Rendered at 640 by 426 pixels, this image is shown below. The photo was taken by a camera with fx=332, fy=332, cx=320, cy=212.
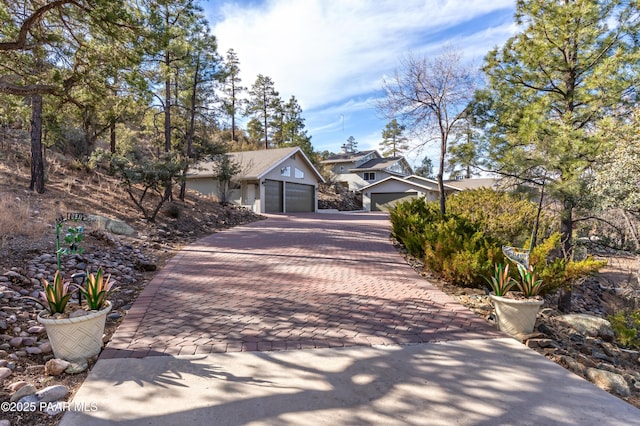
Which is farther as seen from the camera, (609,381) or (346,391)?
(609,381)

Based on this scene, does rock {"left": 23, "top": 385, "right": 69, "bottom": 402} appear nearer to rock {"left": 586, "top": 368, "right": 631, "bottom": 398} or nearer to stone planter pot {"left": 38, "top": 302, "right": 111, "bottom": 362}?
stone planter pot {"left": 38, "top": 302, "right": 111, "bottom": 362}

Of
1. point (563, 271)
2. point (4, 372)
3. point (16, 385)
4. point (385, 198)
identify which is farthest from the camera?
point (385, 198)

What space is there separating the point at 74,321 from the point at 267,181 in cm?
1925

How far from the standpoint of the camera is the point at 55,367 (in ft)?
9.93

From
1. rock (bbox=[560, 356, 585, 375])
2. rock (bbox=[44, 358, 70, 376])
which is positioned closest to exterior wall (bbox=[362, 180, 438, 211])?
rock (bbox=[560, 356, 585, 375])

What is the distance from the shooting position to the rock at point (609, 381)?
121 inches

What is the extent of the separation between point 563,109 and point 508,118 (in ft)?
4.03

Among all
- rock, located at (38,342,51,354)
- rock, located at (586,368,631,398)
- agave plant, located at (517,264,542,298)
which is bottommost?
rock, located at (586,368,631,398)

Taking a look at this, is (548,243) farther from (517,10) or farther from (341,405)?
(517,10)

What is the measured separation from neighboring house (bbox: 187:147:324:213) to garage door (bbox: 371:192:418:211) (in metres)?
7.29

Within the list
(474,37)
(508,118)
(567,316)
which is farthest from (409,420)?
(474,37)

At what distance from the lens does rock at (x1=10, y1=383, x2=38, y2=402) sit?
2.59 metres

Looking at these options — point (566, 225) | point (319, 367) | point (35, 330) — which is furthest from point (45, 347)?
point (566, 225)

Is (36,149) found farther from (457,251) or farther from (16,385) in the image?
(457,251)
